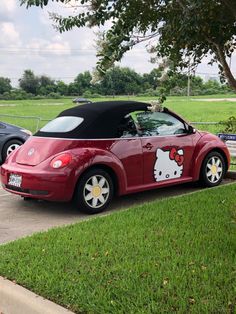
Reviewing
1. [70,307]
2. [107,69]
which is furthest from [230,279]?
[107,69]

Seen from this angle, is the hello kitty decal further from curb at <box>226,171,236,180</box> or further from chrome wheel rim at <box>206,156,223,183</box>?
curb at <box>226,171,236,180</box>

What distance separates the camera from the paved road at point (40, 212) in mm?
5922

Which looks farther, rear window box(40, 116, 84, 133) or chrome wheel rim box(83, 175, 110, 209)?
rear window box(40, 116, 84, 133)

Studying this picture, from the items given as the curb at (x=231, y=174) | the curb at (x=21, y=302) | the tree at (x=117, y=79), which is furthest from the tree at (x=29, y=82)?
the curb at (x=21, y=302)

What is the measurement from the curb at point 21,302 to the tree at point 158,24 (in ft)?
6.78

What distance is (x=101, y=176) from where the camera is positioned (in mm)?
6531

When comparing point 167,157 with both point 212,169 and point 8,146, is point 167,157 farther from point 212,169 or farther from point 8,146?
point 8,146

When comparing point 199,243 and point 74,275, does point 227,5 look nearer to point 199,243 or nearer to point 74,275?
point 199,243

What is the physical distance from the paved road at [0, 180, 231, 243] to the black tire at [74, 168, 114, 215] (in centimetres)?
17

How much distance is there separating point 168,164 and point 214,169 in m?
1.09

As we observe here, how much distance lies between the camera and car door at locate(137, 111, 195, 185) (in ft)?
23.3

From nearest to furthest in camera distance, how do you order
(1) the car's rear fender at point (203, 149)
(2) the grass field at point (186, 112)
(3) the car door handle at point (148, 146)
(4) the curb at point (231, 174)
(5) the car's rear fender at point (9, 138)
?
(3) the car door handle at point (148, 146), (1) the car's rear fender at point (203, 149), (4) the curb at point (231, 174), (5) the car's rear fender at point (9, 138), (2) the grass field at point (186, 112)

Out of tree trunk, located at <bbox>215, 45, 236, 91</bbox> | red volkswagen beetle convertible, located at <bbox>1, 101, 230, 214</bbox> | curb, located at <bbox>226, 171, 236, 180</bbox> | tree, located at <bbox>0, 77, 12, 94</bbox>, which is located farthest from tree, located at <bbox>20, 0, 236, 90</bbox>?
tree, located at <bbox>0, 77, 12, 94</bbox>

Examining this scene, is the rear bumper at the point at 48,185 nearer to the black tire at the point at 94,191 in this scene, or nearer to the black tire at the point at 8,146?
the black tire at the point at 94,191
